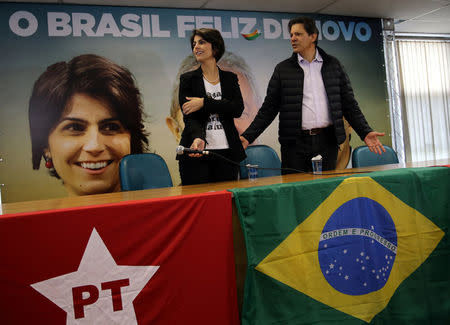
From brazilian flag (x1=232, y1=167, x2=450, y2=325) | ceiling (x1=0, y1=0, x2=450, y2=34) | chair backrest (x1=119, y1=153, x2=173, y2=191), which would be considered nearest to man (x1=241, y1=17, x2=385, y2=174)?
chair backrest (x1=119, y1=153, x2=173, y2=191)

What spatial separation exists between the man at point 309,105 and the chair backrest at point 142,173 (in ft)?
1.98

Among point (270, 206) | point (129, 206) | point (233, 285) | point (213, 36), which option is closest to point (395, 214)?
point (270, 206)

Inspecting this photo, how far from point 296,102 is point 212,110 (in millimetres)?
609

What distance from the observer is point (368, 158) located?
327 centimetres

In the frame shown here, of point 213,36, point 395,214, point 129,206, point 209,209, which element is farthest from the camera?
point 213,36

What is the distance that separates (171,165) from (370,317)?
3.48 m

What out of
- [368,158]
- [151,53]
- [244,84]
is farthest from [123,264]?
[244,84]

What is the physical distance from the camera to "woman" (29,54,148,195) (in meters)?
4.38

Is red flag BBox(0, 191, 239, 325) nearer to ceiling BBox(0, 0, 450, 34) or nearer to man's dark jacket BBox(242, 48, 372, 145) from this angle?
man's dark jacket BBox(242, 48, 372, 145)

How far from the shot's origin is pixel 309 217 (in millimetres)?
1592

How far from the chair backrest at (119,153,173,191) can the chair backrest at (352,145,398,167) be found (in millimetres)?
1476

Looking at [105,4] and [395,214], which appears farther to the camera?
[105,4]

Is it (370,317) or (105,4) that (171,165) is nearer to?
(105,4)

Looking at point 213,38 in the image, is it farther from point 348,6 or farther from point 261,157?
point 348,6
